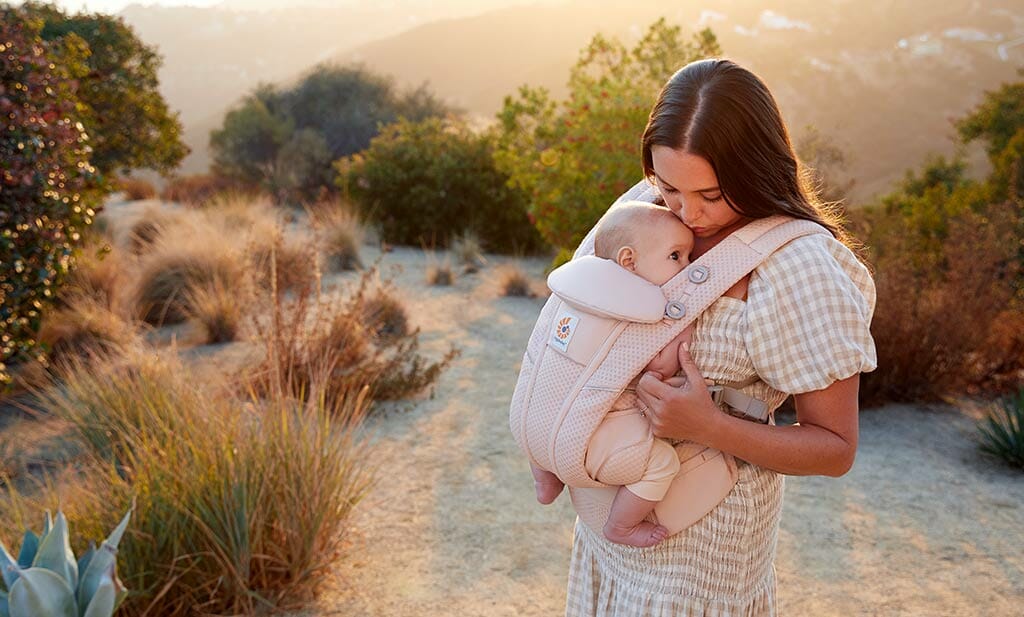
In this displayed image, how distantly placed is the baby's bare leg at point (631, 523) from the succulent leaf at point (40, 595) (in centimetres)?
164

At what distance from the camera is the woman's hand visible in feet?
5.09

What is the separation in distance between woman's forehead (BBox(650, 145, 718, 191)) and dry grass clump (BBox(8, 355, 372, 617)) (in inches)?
90.6

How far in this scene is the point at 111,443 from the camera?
4656 millimetres

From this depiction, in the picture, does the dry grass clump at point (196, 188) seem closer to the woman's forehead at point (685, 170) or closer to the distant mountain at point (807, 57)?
the distant mountain at point (807, 57)

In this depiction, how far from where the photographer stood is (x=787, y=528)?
170 inches

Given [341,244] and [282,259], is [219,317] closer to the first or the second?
[282,259]

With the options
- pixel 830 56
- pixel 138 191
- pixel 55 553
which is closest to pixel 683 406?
pixel 55 553

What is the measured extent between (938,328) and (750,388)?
16.9 ft

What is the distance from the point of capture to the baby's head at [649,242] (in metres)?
1.64

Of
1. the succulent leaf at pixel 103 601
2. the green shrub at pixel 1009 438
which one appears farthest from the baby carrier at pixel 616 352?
the green shrub at pixel 1009 438

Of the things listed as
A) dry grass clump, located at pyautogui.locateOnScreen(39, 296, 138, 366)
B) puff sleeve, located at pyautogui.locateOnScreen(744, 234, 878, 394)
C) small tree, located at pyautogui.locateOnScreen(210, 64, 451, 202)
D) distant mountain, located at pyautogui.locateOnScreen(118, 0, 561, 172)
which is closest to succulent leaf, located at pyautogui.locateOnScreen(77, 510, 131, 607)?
puff sleeve, located at pyautogui.locateOnScreen(744, 234, 878, 394)

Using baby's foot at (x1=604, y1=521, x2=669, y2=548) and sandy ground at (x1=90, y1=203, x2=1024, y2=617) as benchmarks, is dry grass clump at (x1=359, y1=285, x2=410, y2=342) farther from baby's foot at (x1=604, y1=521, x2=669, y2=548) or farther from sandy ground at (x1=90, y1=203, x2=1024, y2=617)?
baby's foot at (x1=604, y1=521, x2=669, y2=548)

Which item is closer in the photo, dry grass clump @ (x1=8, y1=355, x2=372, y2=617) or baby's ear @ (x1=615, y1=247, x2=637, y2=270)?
baby's ear @ (x1=615, y1=247, x2=637, y2=270)

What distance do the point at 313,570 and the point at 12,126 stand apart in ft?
11.8
